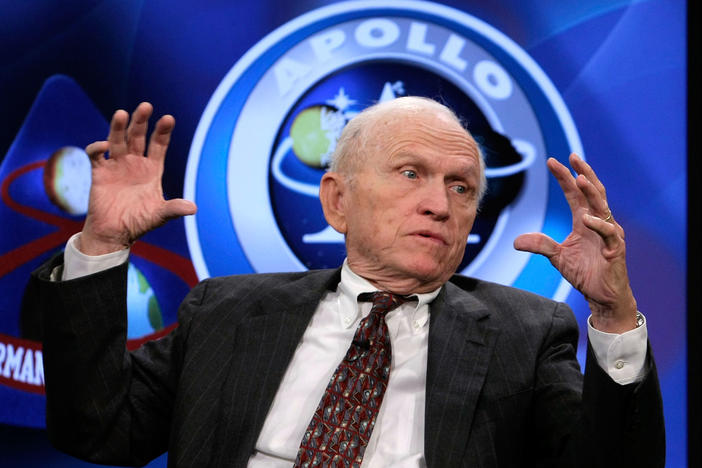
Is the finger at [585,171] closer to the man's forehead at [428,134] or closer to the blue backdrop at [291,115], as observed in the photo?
the man's forehead at [428,134]

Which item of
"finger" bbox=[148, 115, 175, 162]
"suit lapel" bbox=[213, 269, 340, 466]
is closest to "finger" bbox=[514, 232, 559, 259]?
"suit lapel" bbox=[213, 269, 340, 466]

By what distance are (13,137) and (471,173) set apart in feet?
6.32

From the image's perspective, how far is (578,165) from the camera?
4.94 ft

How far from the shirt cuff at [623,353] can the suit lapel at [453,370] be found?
13.4 inches

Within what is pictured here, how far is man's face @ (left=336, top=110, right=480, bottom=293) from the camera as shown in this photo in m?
1.89

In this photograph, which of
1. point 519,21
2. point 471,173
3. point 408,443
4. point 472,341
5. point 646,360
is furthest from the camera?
point 519,21

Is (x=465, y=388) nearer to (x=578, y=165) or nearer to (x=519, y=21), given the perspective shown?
(x=578, y=165)

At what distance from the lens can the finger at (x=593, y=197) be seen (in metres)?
1.45

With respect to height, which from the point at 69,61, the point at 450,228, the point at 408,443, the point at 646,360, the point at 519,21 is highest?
the point at 519,21

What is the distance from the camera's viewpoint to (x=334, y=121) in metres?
2.82

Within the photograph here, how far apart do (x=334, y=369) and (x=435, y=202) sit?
484mm

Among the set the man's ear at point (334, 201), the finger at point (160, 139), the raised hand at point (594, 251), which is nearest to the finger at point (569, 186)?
the raised hand at point (594, 251)

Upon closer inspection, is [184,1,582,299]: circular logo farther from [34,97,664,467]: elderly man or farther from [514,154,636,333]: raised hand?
[514,154,636,333]: raised hand

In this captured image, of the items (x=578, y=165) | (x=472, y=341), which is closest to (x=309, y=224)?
(x=472, y=341)
